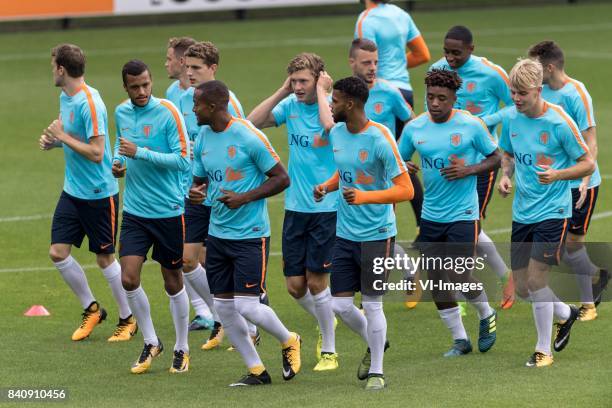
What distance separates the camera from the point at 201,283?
11.7 meters

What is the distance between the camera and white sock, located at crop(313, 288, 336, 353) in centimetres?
1072

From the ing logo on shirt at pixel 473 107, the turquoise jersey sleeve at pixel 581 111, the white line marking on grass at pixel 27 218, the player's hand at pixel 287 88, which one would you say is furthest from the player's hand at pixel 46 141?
the white line marking on grass at pixel 27 218

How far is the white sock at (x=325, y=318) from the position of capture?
1072cm

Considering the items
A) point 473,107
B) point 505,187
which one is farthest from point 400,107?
point 505,187

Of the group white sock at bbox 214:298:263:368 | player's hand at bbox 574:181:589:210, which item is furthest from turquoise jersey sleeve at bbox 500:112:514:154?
white sock at bbox 214:298:263:368

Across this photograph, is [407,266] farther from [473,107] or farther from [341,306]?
[341,306]

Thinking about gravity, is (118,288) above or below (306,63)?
below

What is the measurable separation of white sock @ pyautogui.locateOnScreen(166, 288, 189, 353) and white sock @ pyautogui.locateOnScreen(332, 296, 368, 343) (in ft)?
4.18

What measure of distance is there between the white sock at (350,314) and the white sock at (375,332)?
0.80 feet

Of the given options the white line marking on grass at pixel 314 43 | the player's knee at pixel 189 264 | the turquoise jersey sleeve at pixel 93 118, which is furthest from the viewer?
the white line marking on grass at pixel 314 43

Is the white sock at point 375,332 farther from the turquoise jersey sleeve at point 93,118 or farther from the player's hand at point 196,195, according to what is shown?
the turquoise jersey sleeve at point 93,118

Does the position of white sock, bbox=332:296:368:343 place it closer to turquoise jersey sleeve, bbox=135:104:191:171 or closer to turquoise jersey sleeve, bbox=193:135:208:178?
turquoise jersey sleeve, bbox=193:135:208:178

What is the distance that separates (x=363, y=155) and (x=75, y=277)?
10.6 ft

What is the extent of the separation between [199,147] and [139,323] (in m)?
1.67
